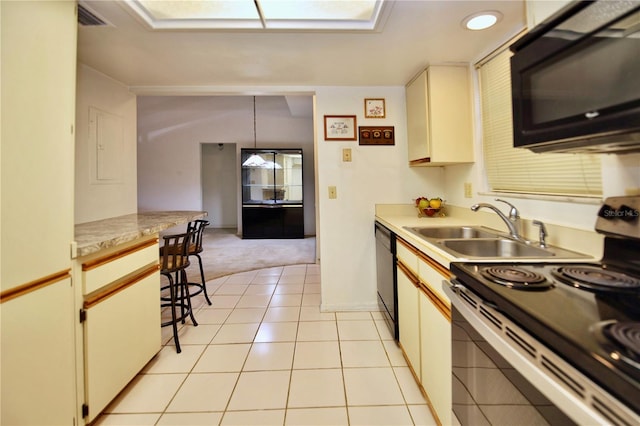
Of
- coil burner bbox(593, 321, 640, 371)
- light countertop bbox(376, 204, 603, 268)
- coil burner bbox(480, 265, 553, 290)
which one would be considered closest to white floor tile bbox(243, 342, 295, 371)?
light countertop bbox(376, 204, 603, 268)

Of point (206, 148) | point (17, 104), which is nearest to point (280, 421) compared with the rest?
point (17, 104)

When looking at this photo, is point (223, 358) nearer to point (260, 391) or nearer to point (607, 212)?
point (260, 391)

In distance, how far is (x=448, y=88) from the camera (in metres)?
2.13

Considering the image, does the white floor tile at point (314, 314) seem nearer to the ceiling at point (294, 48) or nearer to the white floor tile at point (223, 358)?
the white floor tile at point (223, 358)

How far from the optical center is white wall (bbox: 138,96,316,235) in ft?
21.4

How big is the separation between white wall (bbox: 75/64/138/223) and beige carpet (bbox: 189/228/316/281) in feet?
5.08

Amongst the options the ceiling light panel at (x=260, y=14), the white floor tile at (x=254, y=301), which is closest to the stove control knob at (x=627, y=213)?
the ceiling light panel at (x=260, y=14)

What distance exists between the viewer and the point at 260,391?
1.63 metres

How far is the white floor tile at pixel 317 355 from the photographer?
1.86 m

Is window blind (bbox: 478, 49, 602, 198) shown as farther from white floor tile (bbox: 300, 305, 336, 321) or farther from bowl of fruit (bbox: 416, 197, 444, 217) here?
white floor tile (bbox: 300, 305, 336, 321)

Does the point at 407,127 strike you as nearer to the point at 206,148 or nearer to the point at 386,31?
the point at 386,31

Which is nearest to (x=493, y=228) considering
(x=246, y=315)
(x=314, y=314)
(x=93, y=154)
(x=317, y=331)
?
(x=317, y=331)

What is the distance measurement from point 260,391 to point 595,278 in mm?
1618

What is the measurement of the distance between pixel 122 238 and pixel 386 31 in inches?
71.9
